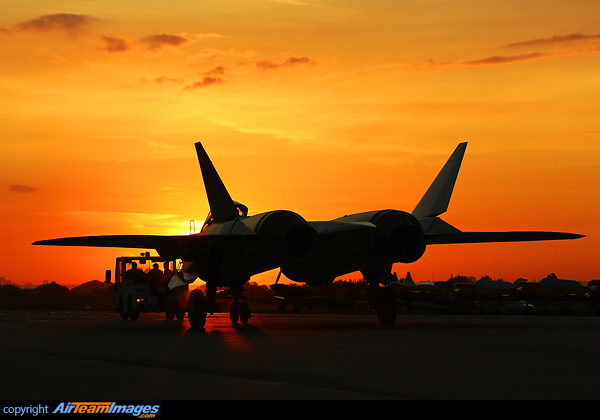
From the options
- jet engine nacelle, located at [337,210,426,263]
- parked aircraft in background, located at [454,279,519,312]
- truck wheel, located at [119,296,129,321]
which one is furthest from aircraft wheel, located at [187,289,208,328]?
parked aircraft in background, located at [454,279,519,312]

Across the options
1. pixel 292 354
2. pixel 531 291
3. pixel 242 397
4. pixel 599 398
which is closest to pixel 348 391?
pixel 242 397

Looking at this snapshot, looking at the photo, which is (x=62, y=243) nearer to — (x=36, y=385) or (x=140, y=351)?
(x=140, y=351)

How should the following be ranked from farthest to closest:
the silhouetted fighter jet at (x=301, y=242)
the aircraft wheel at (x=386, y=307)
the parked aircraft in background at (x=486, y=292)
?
the parked aircraft in background at (x=486, y=292)
the aircraft wheel at (x=386, y=307)
the silhouetted fighter jet at (x=301, y=242)

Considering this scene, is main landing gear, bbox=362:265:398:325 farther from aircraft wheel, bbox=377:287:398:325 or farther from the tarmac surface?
the tarmac surface

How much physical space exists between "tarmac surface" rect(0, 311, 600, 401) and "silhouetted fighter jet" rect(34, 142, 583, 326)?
5.86 m

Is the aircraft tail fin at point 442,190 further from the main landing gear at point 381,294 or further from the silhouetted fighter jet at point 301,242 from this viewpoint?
the main landing gear at point 381,294

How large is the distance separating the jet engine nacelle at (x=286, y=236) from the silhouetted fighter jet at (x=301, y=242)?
0.03 metres

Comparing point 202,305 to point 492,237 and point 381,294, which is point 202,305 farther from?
point 492,237

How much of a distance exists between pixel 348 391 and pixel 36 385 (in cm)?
Answer: 399

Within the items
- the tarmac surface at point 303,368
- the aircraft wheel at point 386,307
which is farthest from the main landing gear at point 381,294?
the tarmac surface at point 303,368

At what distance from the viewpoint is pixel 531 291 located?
46781 mm

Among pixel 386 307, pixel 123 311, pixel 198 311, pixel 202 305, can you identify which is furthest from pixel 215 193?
pixel 123 311

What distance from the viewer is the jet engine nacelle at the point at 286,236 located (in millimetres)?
25375

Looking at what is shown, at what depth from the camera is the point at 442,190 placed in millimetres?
29094
